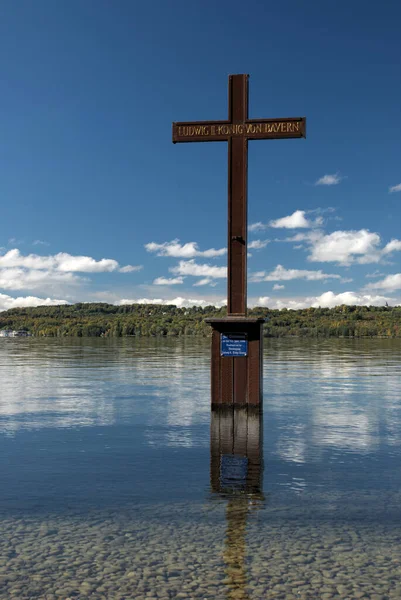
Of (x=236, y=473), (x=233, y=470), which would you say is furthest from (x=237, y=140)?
(x=236, y=473)

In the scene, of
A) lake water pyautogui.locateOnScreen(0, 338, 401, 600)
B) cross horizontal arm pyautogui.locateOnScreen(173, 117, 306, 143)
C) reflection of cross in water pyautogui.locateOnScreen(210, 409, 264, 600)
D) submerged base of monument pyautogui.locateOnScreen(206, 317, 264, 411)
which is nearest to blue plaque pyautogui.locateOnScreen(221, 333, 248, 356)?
submerged base of monument pyautogui.locateOnScreen(206, 317, 264, 411)

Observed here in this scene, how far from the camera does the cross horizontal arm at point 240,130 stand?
14.9 metres

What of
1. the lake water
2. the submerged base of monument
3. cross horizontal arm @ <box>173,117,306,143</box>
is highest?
cross horizontal arm @ <box>173,117,306,143</box>

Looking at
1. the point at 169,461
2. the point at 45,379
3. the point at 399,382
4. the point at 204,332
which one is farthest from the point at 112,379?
the point at 204,332

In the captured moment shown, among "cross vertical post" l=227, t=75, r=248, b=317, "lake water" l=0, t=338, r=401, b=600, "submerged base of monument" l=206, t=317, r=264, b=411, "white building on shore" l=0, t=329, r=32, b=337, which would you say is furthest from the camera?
"white building on shore" l=0, t=329, r=32, b=337

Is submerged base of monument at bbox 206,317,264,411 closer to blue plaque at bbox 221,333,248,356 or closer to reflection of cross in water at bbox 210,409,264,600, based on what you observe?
blue plaque at bbox 221,333,248,356

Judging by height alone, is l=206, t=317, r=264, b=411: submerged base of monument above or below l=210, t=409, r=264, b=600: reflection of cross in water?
above

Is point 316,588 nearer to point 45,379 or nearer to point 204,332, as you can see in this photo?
point 45,379

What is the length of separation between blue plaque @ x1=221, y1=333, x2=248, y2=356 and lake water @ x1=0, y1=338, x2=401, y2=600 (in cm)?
149

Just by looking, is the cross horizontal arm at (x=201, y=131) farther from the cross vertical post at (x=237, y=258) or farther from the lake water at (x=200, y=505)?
the lake water at (x=200, y=505)

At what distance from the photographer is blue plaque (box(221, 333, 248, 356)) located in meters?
14.5

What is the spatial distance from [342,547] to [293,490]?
6.64 feet

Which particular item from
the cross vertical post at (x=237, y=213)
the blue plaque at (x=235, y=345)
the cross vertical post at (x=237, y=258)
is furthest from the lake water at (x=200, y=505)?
the cross vertical post at (x=237, y=213)

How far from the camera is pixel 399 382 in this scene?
23438 millimetres
